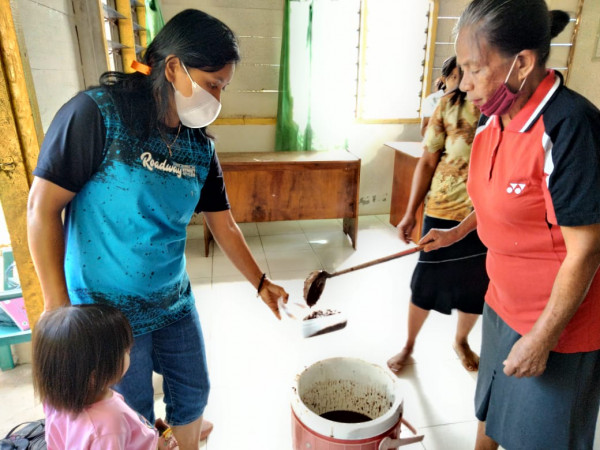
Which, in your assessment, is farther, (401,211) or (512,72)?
(401,211)

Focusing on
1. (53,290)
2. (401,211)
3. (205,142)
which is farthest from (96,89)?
(401,211)

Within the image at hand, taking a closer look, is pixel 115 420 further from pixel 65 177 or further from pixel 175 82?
pixel 175 82

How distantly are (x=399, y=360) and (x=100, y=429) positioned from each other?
1.44m

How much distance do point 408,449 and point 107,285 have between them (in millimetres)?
1198

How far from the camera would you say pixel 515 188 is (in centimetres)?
87

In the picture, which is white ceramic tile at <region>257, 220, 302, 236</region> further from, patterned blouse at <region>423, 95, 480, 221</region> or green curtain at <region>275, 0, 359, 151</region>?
patterned blouse at <region>423, 95, 480, 221</region>

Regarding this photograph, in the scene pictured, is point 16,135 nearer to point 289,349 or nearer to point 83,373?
point 83,373

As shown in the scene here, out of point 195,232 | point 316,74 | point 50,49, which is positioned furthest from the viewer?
point 195,232

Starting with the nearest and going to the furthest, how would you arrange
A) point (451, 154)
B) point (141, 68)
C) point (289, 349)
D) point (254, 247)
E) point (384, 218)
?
point (141, 68) → point (451, 154) → point (289, 349) → point (254, 247) → point (384, 218)

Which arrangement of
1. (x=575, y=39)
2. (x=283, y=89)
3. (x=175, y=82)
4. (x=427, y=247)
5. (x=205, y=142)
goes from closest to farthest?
(x=175, y=82) → (x=205, y=142) → (x=427, y=247) → (x=283, y=89) → (x=575, y=39)

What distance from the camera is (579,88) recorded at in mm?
3910

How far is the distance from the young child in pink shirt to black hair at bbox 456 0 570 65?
97cm

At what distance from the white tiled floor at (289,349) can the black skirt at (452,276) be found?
36 centimetres

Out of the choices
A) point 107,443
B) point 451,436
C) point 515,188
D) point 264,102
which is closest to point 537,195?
point 515,188
